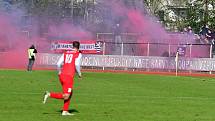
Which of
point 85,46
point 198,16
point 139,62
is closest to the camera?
point 139,62

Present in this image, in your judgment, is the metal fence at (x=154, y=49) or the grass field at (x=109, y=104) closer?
the grass field at (x=109, y=104)

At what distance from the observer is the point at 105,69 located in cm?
4797

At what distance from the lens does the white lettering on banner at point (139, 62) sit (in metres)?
45.9

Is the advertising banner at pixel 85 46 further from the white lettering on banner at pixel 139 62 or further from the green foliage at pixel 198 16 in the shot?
the green foliage at pixel 198 16

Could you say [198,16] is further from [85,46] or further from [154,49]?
[85,46]

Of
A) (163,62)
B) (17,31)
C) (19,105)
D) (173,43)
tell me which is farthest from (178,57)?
(19,105)

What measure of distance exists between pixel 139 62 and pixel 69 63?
3210cm

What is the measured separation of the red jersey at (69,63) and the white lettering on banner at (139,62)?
1209 inches

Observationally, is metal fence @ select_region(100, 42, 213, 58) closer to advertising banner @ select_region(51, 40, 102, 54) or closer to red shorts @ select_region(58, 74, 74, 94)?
advertising banner @ select_region(51, 40, 102, 54)

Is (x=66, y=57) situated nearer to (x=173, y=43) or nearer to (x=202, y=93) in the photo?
(x=202, y=93)

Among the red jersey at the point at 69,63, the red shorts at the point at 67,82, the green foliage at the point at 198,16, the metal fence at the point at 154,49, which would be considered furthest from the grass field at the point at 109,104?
the green foliage at the point at 198,16

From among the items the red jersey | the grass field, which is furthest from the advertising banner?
Answer: the red jersey

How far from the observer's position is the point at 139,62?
47.8 metres

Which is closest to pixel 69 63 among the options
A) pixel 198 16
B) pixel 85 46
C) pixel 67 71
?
pixel 67 71
